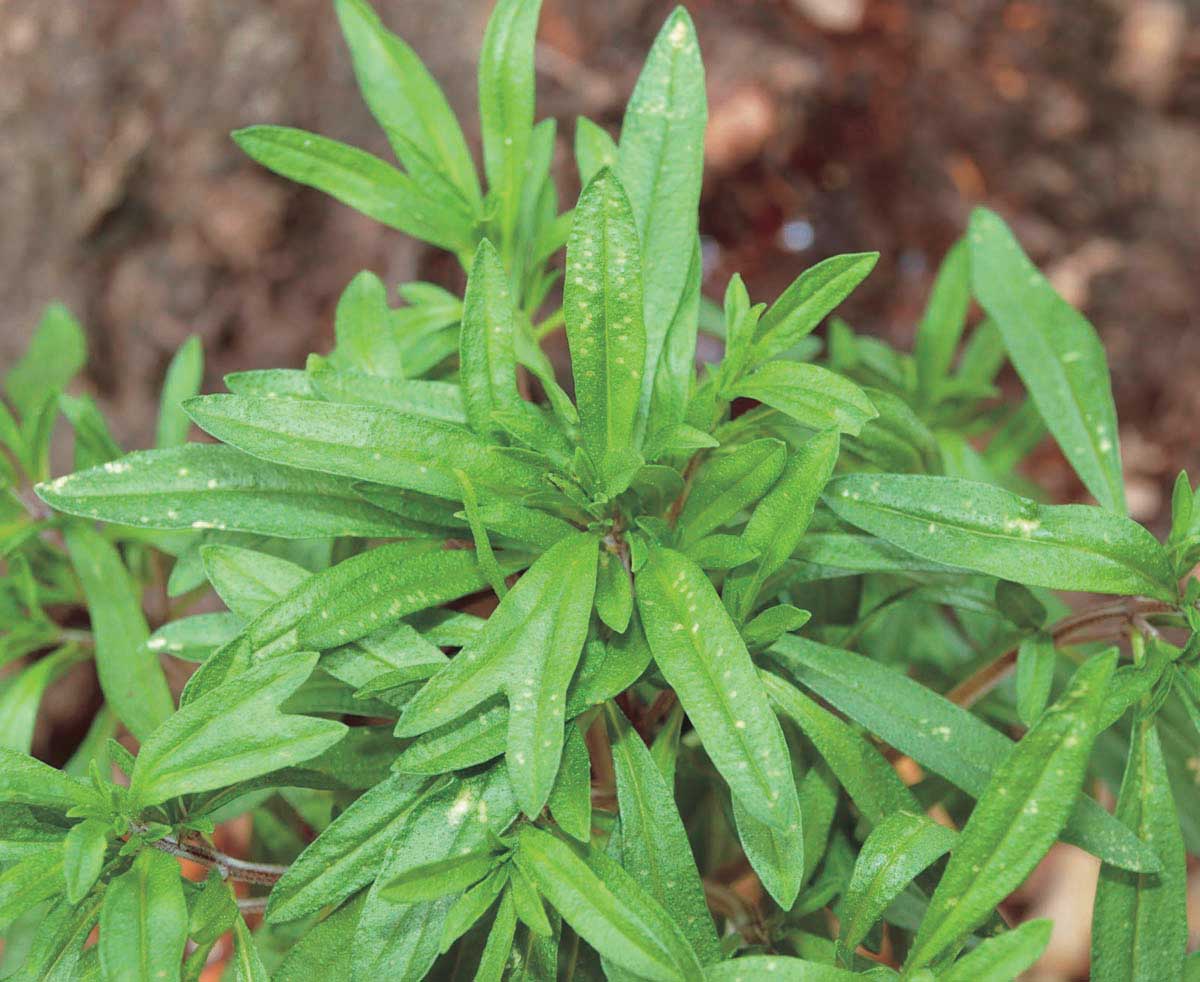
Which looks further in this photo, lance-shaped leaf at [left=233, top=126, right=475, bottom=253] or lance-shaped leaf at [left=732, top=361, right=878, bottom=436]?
lance-shaped leaf at [left=233, top=126, right=475, bottom=253]

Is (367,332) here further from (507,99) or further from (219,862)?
(219,862)

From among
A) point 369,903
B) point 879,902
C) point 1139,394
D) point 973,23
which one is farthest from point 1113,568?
point 973,23

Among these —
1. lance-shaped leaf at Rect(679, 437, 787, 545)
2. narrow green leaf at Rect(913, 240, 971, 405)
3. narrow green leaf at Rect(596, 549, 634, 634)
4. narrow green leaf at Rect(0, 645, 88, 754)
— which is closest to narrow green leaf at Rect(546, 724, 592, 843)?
narrow green leaf at Rect(596, 549, 634, 634)

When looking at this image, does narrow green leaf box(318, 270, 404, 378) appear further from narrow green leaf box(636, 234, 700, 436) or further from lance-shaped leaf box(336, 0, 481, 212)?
narrow green leaf box(636, 234, 700, 436)

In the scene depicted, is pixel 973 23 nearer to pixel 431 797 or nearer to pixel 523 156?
pixel 523 156

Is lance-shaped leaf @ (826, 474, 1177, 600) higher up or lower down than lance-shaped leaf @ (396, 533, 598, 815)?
higher up

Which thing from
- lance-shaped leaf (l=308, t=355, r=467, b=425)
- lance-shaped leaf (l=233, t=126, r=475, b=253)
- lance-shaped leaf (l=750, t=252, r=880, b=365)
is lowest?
lance-shaped leaf (l=308, t=355, r=467, b=425)
